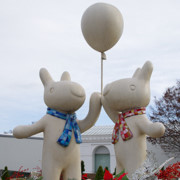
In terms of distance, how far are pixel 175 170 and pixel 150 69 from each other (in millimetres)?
2960

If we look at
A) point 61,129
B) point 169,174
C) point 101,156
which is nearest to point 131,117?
point 61,129

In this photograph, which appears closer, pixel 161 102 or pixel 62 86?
pixel 62 86

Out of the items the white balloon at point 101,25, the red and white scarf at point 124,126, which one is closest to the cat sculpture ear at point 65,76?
the white balloon at point 101,25

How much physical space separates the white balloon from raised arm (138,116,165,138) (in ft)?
5.15

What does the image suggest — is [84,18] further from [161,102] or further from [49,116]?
[161,102]

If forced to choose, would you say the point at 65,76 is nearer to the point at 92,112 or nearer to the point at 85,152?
the point at 92,112

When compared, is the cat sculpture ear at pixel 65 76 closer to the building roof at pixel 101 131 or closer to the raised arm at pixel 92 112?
the raised arm at pixel 92 112

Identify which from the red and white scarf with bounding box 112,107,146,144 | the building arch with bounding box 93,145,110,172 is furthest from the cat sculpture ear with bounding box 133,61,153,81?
the building arch with bounding box 93,145,110,172

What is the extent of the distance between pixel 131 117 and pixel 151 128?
1.50 ft

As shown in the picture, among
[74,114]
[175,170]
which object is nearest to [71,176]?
[74,114]

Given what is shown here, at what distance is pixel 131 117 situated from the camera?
15.9 feet

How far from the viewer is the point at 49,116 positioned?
16.4 feet

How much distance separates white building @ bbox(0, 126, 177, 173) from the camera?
46.9 feet

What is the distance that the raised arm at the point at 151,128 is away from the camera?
4379 millimetres
